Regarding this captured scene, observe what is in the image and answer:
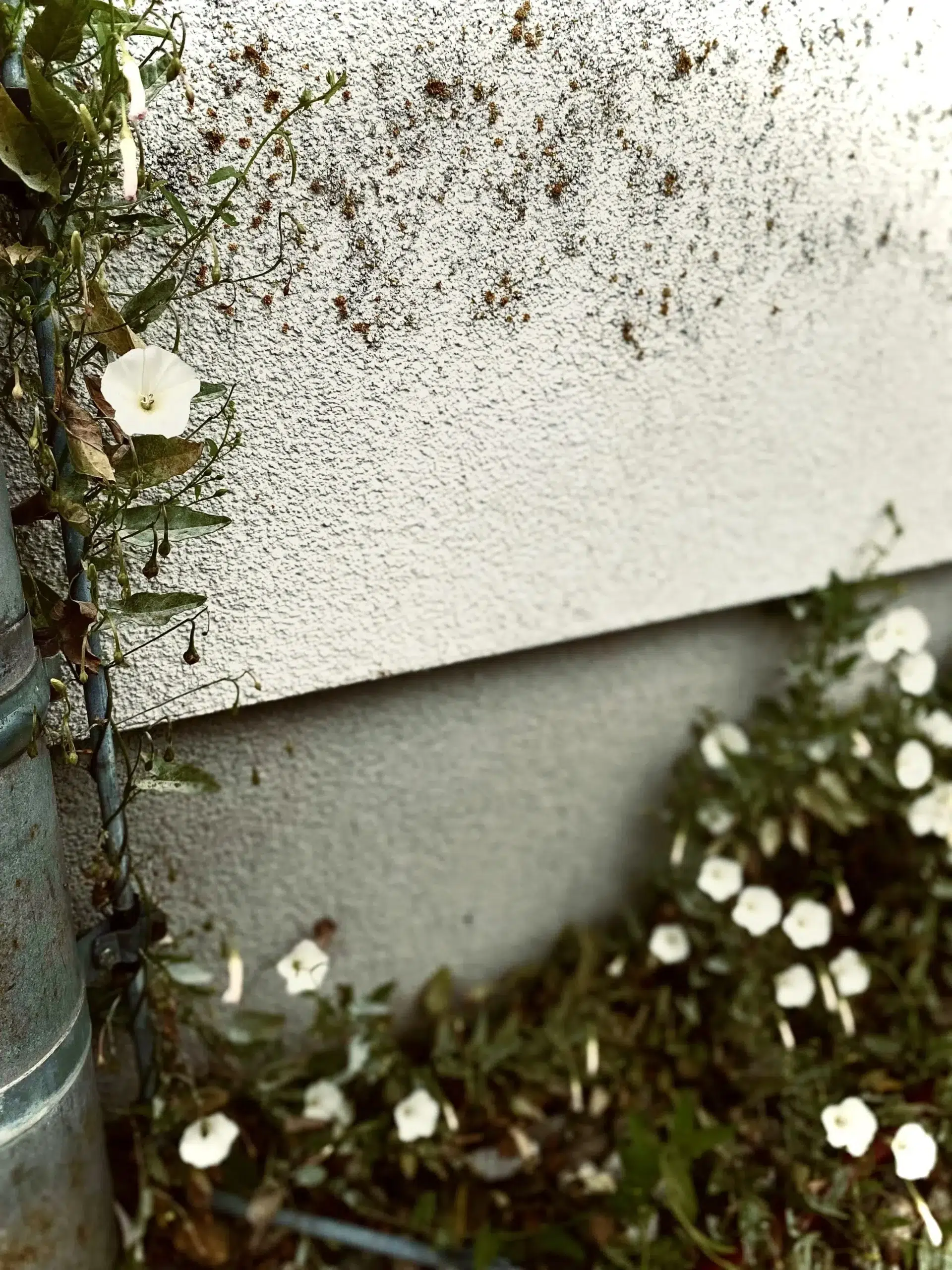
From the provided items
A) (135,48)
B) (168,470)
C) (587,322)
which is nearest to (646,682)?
(587,322)

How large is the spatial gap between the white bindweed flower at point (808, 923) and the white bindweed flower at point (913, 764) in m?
0.26

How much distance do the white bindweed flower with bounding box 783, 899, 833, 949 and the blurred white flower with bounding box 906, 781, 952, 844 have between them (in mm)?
225

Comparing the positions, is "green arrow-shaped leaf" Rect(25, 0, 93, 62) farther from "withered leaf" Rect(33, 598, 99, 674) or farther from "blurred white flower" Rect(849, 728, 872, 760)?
"blurred white flower" Rect(849, 728, 872, 760)

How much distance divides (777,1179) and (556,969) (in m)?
0.48

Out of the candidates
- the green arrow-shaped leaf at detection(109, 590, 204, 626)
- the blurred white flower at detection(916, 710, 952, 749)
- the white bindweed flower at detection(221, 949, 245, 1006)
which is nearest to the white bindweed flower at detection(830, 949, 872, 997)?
the blurred white flower at detection(916, 710, 952, 749)

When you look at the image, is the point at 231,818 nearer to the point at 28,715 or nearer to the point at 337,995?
the point at 337,995

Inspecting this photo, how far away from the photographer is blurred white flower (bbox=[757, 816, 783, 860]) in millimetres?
1779

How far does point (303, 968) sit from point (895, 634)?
1.12 m

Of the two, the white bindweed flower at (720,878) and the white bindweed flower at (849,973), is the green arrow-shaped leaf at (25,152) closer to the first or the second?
the white bindweed flower at (720,878)

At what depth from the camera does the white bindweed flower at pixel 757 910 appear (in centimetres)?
174

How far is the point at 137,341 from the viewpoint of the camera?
1.04m

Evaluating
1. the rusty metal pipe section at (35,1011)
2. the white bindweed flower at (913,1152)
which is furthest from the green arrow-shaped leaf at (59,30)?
the white bindweed flower at (913,1152)

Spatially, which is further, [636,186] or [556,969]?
[556,969]

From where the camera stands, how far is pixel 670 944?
5.99 ft
